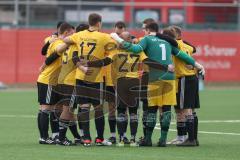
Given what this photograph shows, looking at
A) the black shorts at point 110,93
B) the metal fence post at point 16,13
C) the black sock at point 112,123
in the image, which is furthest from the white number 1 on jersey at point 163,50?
the metal fence post at point 16,13

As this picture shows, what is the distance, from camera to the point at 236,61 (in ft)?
117

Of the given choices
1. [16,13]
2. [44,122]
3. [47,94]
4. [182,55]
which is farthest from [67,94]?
[16,13]

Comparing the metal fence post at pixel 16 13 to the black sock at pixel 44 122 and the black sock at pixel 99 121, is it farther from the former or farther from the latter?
the black sock at pixel 99 121

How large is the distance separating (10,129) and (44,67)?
9.73 feet

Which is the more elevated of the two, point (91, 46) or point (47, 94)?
point (91, 46)

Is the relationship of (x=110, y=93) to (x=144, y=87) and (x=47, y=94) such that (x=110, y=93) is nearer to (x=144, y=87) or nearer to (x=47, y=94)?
(x=144, y=87)

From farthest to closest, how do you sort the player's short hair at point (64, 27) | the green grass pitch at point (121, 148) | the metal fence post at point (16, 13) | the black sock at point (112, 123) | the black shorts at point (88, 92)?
1. the metal fence post at point (16, 13)
2. the black sock at point (112, 123)
3. the player's short hair at point (64, 27)
4. the black shorts at point (88, 92)
5. the green grass pitch at point (121, 148)

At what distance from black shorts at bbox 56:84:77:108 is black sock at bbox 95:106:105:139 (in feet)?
1.40

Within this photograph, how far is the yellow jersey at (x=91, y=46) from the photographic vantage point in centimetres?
1512

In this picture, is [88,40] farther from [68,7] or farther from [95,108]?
[68,7]

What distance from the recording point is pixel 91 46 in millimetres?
15164

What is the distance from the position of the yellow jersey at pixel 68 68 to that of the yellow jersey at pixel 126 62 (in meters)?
0.68

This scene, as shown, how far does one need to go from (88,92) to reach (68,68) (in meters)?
0.56

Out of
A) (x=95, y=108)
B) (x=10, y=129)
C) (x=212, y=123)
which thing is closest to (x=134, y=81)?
(x=95, y=108)
